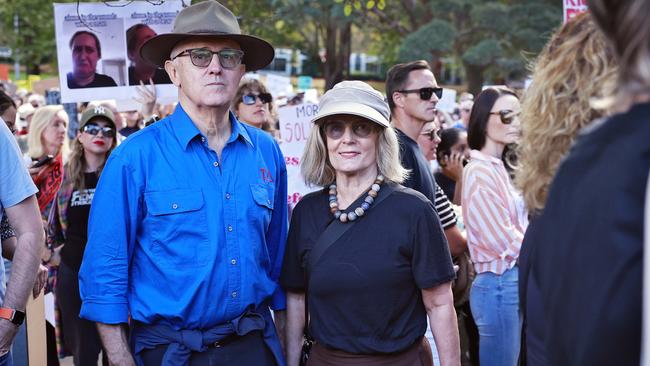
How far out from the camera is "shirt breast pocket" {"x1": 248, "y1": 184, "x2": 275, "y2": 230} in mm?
3551

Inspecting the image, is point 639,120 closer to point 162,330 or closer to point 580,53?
point 580,53

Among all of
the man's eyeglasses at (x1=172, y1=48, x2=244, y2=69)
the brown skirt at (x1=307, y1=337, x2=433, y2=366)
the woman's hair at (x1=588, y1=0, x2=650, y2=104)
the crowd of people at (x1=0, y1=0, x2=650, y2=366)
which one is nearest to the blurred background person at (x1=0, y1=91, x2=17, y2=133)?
the crowd of people at (x1=0, y1=0, x2=650, y2=366)

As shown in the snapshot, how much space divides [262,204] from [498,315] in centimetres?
207

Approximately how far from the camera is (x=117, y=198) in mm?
3348

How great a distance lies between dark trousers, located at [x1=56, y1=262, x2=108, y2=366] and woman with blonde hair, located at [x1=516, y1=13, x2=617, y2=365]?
171 inches

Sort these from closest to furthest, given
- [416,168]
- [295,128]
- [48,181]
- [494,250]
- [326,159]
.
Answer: [326,159]
[416,168]
[494,250]
[48,181]
[295,128]

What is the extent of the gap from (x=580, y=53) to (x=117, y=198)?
188cm

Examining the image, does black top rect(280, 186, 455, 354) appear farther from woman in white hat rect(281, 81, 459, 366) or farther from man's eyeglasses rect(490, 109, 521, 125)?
man's eyeglasses rect(490, 109, 521, 125)

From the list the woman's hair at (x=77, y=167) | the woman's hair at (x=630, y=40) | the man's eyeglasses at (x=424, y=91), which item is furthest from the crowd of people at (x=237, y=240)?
the woman's hair at (x=77, y=167)

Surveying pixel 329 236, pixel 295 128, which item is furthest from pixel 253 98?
pixel 329 236

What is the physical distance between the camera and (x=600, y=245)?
140 cm

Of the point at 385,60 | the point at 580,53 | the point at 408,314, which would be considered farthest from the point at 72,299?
the point at 385,60

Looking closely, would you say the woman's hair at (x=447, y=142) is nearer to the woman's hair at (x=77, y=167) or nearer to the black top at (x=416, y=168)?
the black top at (x=416, y=168)

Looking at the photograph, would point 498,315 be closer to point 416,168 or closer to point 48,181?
point 416,168
